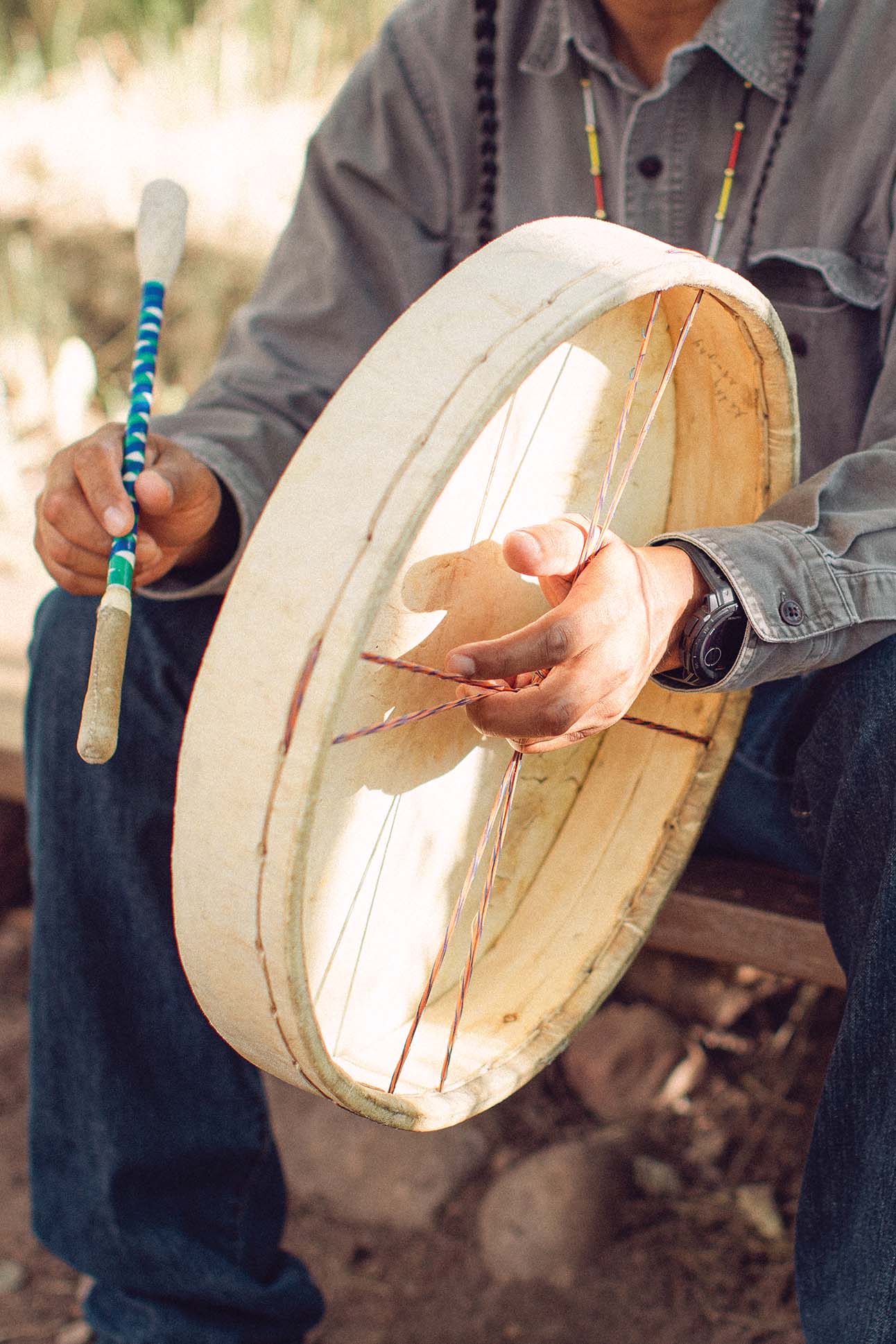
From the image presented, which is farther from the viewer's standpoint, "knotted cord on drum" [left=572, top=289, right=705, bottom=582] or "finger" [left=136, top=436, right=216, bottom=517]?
"finger" [left=136, top=436, right=216, bottom=517]

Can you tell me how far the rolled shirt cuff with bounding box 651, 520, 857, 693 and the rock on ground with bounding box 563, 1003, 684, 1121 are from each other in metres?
0.94

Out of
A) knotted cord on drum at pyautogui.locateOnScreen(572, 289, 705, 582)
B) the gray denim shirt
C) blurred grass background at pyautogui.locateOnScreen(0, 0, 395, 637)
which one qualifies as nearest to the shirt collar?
the gray denim shirt

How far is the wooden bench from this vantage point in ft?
3.99

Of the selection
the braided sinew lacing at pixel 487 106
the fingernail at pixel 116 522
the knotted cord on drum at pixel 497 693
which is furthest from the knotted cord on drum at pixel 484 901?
the braided sinew lacing at pixel 487 106

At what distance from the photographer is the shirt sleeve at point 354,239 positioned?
1.34 meters

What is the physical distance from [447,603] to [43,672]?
0.51m

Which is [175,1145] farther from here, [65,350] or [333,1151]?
[65,350]

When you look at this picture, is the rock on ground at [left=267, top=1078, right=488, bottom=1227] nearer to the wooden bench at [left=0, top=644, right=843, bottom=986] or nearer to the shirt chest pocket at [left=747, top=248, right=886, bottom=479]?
the wooden bench at [left=0, top=644, right=843, bottom=986]

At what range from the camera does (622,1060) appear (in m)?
1.66

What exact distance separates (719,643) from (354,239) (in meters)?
0.79

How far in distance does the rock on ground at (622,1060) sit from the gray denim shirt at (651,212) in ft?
2.89

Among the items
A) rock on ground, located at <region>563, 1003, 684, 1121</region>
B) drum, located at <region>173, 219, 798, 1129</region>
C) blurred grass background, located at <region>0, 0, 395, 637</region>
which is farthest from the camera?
blurred grass background, located at <region>0, 0, 395, 637</region>

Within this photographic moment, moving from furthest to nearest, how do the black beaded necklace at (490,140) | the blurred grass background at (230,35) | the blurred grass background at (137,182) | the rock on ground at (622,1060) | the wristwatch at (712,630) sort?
1. the blurred grass background at (230,35)
2. the blurred grass background at (137,182)
3. the rock on ground at (622,1060)
4. the black beaded necklace at (490,140)
5. the wristwatch at (712,630)

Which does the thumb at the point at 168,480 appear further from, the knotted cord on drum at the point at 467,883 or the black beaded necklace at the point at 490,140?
the black beaded necklace at the point at 490,140
